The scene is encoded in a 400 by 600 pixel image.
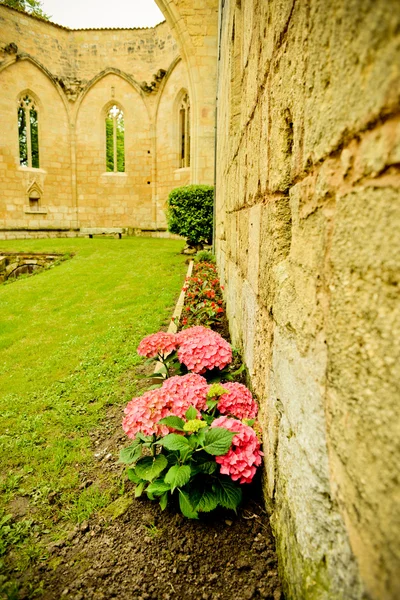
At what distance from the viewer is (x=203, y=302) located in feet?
15.7

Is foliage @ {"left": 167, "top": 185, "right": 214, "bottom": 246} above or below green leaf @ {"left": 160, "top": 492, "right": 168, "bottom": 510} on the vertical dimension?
above

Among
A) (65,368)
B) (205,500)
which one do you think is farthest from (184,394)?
(65,368)

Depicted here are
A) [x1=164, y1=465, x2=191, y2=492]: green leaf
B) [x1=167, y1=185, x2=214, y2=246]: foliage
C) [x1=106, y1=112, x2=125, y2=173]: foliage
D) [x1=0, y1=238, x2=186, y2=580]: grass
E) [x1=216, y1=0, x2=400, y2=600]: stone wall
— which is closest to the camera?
[x1=216, y1=0, x2=400, y2=600]: stone wall

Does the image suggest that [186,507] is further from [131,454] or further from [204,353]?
[204,353]

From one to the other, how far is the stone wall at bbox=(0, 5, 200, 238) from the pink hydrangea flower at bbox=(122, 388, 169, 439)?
16.3 metres

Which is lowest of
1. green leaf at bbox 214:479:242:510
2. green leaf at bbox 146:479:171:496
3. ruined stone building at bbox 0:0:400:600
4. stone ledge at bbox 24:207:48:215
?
green leaf at bbox 146:479:171:496

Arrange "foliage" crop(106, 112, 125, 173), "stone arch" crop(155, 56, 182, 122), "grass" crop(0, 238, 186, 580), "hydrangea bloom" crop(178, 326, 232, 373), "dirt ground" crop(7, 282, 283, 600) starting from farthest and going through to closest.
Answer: "foliage" crop(106, 112, 125, 173)
"stone arch" crop(155, 56, 182, 122)
"hydrangea bloom" crop(178, 326, 232, 373)
"grass" crop(0, 238, 186, 580)
"dirt ground" crop(7, 282, 283, 600)

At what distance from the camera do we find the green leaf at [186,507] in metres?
1.52

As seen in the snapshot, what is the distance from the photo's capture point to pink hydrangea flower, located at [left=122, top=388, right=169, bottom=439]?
1728 millimetres

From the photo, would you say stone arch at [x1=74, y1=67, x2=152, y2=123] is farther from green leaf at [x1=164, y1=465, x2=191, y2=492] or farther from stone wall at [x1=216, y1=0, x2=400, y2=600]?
green leaf at [x1=164, y1=465, x2=191, y2=492]

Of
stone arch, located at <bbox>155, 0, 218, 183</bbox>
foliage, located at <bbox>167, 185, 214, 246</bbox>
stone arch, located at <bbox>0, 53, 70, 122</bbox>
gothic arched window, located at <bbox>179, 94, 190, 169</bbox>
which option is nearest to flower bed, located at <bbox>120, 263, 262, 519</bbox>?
foliage, located at <bbox>167, 185, 214, 246</bbox>

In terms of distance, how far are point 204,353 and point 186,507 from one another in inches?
40.5

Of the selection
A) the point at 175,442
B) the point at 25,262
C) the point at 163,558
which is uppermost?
the point at 25,262

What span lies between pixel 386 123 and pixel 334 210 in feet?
0.82
